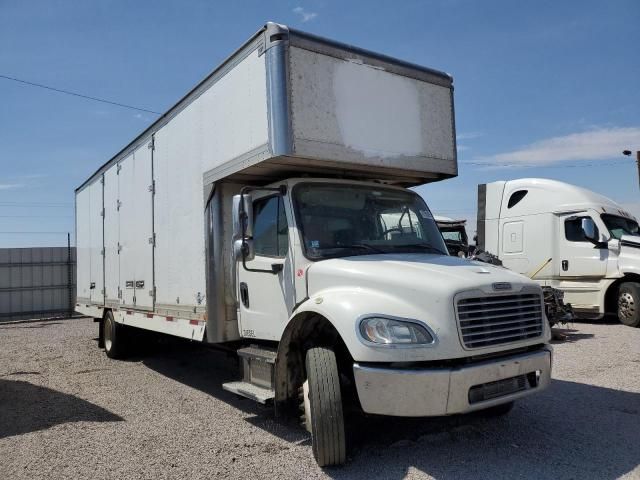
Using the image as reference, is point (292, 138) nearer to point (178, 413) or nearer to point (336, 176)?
point (336, 176)

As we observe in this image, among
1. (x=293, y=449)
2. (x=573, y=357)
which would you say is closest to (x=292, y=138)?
(x=293, y=449)

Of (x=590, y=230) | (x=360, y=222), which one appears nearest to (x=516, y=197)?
(x=590, y=230)

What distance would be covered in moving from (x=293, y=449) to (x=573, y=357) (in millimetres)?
5735

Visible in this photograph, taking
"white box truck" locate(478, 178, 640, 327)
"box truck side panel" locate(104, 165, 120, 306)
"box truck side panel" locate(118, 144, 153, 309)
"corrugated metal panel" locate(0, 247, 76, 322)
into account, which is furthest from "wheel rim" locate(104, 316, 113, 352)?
"corrugated metal panel" locate(0, 247, 76, 322)

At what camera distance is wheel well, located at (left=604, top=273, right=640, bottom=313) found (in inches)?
469

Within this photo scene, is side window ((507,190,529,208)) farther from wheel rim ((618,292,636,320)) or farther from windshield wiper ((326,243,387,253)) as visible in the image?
windshield wiper ((326,243,387,253))

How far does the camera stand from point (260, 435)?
5000 millimetres

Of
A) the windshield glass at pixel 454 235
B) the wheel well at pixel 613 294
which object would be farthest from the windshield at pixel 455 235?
the wheel well at pixel 613 294

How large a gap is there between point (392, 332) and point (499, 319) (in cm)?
92

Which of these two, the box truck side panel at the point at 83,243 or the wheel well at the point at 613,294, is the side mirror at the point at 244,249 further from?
the wheel well at the point at 613,294

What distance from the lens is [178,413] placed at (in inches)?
229

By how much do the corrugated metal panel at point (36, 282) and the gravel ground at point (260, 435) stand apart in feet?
36.8

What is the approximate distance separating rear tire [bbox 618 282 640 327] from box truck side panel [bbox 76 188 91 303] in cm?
1144

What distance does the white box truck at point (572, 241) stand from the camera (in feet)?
39.3
